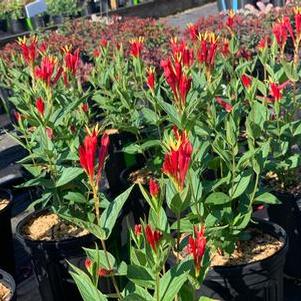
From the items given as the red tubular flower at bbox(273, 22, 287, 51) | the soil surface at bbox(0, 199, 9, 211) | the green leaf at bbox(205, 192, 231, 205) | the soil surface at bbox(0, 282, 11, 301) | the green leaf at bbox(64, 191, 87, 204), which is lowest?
the soil surface at bbox(0, 199, 9, 211)

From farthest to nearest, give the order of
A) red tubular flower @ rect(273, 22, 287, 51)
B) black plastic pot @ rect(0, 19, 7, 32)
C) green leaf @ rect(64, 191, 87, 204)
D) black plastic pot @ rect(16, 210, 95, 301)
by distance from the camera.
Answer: black plastic pot @ rect(0, 19, 7, 32) → red tubular flower @ rect(273, 22, 287, 51) → black plastic pot @ rect(16, 210, 95, 301) → green leaf @ rect(64, 191, 87, 204)

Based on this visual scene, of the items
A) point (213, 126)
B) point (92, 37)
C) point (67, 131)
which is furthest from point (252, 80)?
point (92, 37)

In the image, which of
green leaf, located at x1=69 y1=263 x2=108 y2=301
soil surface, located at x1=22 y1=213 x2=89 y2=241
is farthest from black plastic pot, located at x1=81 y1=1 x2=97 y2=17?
green leaf, located at x1=69 y1=263 x2=108 y2=301

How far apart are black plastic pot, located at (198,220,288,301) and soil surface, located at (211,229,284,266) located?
0.08 meters

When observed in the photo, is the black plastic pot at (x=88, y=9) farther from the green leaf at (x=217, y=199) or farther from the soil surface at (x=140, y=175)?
the green leaf at (x=217, y=199)

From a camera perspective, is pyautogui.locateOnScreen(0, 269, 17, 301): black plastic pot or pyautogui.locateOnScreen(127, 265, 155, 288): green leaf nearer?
pyautogui.locateOnScreen(127, 265, 155, 288): green leaf

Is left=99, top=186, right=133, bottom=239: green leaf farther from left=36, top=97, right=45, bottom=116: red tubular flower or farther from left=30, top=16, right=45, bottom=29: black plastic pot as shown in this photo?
left=30, top=16, right=45, bottom=29: black plastic pot

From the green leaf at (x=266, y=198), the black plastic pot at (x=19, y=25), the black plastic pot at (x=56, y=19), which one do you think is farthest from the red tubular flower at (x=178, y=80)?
the black plastic pot at (x=19, y=25)

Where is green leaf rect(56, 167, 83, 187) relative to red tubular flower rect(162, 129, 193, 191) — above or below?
below

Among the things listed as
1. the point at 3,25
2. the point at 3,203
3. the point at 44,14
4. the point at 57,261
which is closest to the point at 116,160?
the point at 3,203

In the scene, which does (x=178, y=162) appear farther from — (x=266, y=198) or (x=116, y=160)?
(x=116, y=160)

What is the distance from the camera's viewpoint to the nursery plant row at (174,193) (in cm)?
148

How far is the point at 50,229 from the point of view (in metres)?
2.72

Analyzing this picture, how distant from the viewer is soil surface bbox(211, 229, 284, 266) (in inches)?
87.0
